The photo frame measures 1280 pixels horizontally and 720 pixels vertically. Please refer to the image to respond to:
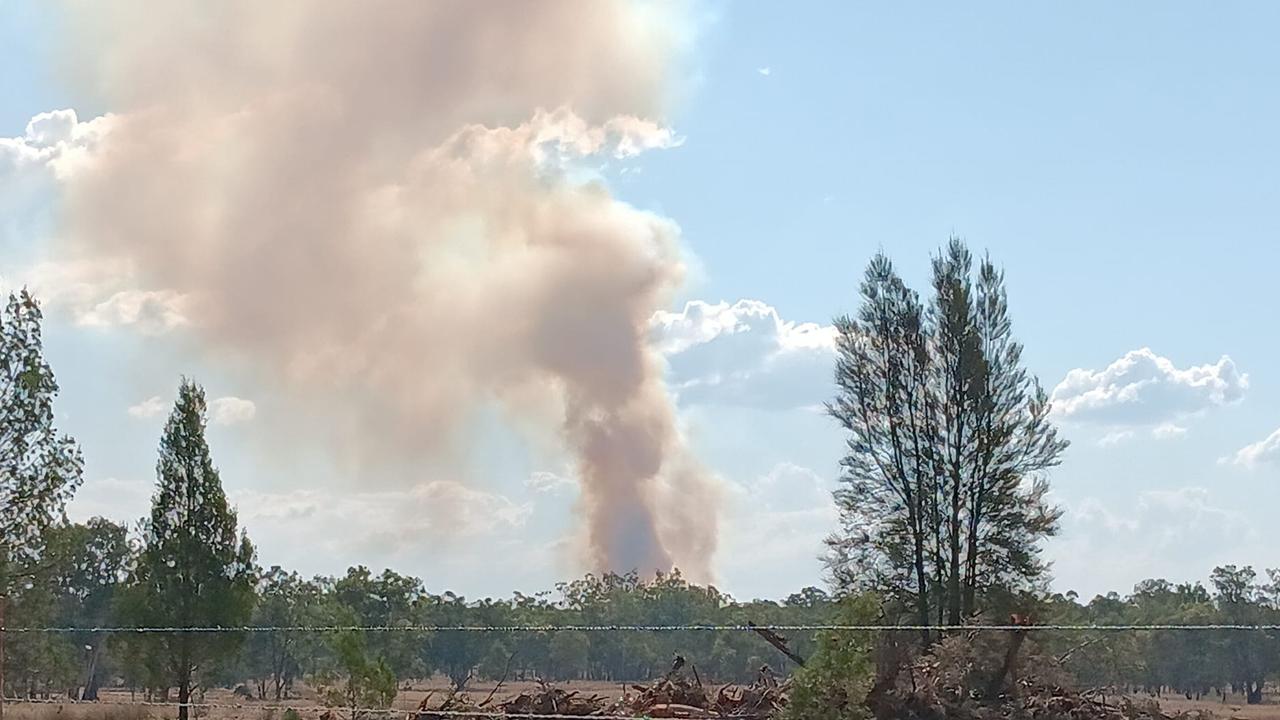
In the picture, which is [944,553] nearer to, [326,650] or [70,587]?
[326,650]

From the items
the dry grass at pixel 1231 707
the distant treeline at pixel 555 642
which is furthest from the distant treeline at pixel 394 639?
the dry grass at pixel 1231 707

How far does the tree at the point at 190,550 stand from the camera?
28.1 meters

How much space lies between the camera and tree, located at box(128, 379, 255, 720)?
92.3 feet

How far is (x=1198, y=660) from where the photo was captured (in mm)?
15992

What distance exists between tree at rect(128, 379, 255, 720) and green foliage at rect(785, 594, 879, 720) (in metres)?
18.0

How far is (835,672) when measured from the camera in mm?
13172

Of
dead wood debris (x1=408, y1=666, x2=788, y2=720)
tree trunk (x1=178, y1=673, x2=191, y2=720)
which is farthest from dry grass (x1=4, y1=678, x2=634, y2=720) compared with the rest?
dead wood debris (x1=408, y1=666, x2=788, y2=720)

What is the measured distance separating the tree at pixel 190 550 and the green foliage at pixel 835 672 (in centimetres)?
1798

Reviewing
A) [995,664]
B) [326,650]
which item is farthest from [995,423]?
[326,650]

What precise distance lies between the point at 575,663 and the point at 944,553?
7.79 metres

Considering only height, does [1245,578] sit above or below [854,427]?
below

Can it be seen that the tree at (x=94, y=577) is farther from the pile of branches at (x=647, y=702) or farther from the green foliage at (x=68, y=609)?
the pile of branches at (x=647, y=702)

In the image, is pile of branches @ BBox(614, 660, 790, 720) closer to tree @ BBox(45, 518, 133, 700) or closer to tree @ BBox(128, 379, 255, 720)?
tree @ BBox(128, 379, 255, 720)

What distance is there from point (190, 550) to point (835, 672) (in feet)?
62.8
